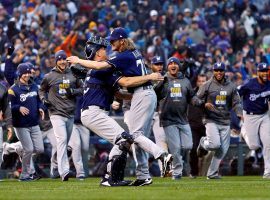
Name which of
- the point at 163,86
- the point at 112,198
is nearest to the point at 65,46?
the point at 163,86

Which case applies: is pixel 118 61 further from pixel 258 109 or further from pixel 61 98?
pixel 258 109

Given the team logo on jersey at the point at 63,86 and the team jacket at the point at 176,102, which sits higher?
the team logo on jersey at the point at 63,86

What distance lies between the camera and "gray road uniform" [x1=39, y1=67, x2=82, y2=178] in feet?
63.7

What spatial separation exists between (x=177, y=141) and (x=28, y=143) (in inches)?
113

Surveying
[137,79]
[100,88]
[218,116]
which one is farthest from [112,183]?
[218,116]

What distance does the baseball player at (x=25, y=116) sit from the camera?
65.5ft

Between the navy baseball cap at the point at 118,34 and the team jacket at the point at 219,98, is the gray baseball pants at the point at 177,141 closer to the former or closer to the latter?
the team jacket at the point at 219,98

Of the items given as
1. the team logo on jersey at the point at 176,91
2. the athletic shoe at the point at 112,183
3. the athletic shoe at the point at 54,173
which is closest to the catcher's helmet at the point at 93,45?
the athletic shoe at the point at 112,183

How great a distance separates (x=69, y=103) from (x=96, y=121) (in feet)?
15.0

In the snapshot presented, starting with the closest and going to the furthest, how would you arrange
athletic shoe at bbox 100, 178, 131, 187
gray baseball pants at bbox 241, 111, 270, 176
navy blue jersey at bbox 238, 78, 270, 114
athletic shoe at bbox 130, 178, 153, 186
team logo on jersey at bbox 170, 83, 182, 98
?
athletic shoe at bbox 100, 178, 131, 187 < athletic shoe at bbox 130, 178, 153, 186 < team logo on jersey at bbox 170, 83, 182, 98 < gray baseball pants at bbox 241, 111, 270, 176 < navy blue jersey at bbox 238, 78, 270, 114

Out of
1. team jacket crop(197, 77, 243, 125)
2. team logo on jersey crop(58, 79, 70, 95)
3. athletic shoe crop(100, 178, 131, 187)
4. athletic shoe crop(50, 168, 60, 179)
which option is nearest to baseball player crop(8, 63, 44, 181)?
team logo on jersey crop(58, 79, 70, 95)

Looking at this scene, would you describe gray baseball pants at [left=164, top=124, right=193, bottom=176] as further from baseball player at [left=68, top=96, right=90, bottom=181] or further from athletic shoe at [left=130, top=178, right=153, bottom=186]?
athletic shoe at [left=130, top=178, right=153, bottom=186]

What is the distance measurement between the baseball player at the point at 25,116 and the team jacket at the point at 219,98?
10.7 ft

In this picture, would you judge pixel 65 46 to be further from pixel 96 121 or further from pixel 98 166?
pixel 96 121
